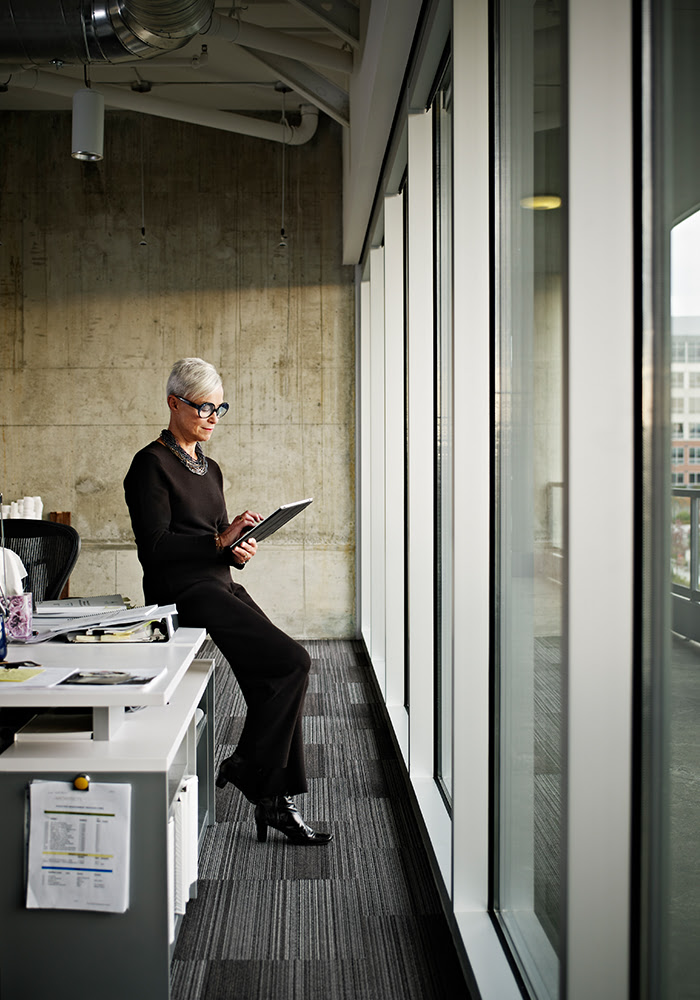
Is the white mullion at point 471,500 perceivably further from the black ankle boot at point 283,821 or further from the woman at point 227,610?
the black ankle boot at point 283,821

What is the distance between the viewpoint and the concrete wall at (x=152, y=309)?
22.6ft

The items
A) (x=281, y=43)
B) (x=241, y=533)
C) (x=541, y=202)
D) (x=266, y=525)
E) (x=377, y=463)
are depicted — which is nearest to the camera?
(x=541, y=202)

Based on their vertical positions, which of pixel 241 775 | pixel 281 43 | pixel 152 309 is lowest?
pixel 241 775

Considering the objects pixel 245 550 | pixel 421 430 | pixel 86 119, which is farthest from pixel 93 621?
pixel 86 119

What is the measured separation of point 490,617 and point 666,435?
3.96ft

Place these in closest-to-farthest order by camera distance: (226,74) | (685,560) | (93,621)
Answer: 1. (685,560)
2. (93,621)
3. (226,74)

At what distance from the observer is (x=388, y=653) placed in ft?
15.6

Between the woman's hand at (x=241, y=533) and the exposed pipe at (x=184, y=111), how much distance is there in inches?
158

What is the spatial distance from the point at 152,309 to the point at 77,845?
5542 millimetres

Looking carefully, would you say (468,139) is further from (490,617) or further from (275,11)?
(275,11)

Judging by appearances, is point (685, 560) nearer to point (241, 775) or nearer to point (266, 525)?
point (266, 525)

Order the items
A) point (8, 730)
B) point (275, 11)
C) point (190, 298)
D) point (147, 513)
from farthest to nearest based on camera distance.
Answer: point (190, 298)
point (275, 11)
point (147, 513)
point (8, 730)

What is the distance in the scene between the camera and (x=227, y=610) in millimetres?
3041

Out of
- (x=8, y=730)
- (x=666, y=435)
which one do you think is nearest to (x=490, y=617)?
(x=666, y=435)
